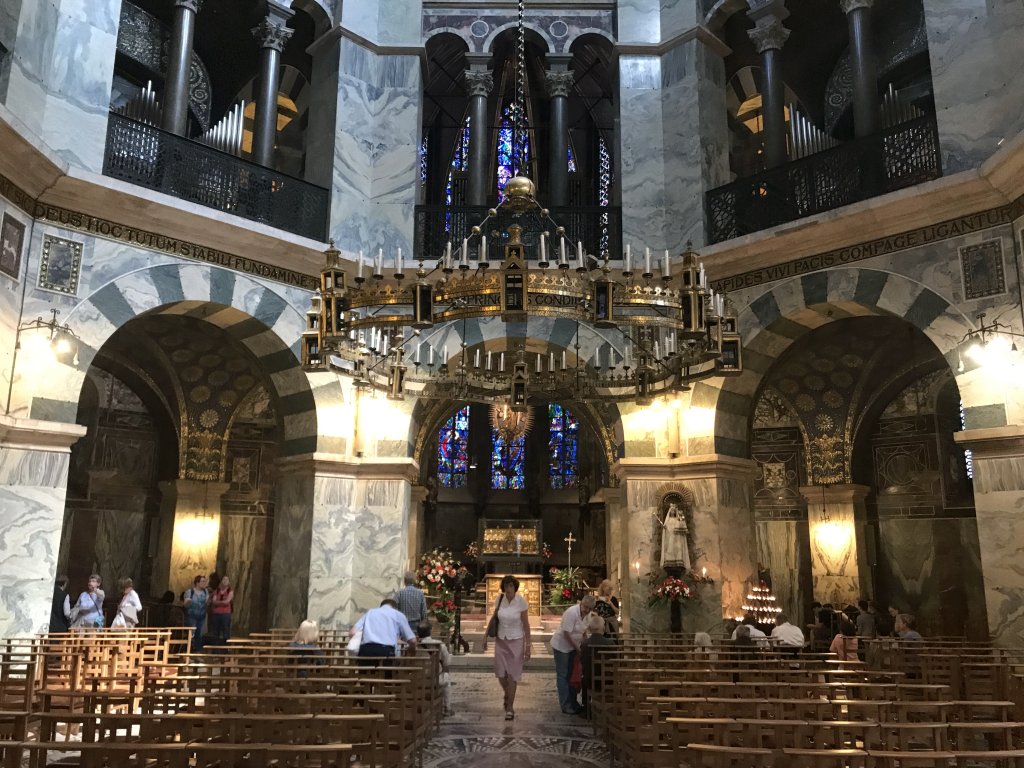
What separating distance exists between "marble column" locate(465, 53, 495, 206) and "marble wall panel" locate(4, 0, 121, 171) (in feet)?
17.3

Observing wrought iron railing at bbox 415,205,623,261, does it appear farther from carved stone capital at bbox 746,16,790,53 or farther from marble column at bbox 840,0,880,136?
marble column at bbox 840,0,880,136

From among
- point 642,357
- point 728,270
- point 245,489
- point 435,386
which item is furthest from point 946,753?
point 245,489

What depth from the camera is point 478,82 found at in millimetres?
13922

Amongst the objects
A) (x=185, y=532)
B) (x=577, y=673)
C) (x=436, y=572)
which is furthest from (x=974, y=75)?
(x=185, y=532)

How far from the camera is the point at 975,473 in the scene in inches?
364

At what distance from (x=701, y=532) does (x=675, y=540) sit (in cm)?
37

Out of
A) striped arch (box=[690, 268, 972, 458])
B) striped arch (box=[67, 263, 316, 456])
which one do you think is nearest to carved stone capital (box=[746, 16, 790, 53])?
striped arch (box=[690, 268, 972, 458])

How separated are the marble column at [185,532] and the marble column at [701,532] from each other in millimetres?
6995

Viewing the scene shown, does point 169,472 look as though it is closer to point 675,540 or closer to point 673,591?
point 675,540

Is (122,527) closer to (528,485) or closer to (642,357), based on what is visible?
(642,357)

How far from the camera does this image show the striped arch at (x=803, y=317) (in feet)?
32.5

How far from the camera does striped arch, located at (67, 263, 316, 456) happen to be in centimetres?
1014

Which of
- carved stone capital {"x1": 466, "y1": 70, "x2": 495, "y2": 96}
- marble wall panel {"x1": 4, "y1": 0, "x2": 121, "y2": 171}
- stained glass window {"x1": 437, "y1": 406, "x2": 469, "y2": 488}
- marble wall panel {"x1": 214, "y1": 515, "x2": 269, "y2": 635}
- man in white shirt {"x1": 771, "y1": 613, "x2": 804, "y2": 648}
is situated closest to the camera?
man in white shirt {"x1": 771, "y1": 613, "x2": 804, "y2": 648}

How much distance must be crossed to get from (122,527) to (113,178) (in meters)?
6.48
